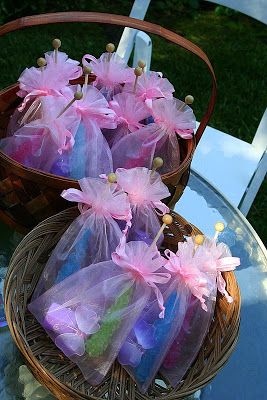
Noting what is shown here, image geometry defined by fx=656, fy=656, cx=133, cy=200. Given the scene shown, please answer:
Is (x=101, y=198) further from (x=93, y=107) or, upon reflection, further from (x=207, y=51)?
(x=207, y=51)

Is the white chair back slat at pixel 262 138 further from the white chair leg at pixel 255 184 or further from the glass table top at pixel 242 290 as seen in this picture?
the glass table top at pixel 242 290

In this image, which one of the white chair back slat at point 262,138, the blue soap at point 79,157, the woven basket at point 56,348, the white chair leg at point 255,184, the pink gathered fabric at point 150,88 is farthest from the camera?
the white chair back slat at point 262,138

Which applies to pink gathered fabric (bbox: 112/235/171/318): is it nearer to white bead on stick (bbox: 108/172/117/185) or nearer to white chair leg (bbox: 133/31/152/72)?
white bead on stick (bbox: 108/172/117/185)

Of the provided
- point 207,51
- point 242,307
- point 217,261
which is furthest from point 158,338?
point 207,51

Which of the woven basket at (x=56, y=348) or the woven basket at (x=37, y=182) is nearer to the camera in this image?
the woven basket at (x=56, y=348)

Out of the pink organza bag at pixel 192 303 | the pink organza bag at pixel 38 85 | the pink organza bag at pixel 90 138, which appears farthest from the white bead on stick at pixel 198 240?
the pink organza bag at pixel 38 85

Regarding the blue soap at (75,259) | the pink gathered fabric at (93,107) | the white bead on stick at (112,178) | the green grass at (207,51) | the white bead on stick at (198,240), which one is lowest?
the green grass at (207,51)
